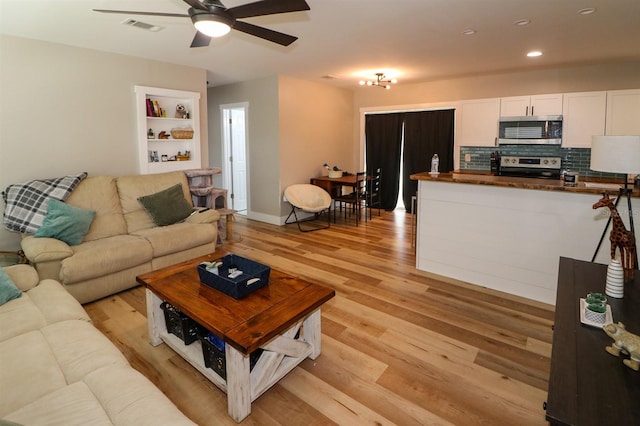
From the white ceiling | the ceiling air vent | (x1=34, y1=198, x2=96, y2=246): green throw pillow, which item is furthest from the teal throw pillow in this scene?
the ceiling air vent

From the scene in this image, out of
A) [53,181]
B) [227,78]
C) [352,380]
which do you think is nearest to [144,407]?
[352,380]

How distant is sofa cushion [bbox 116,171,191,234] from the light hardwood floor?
90 centimetres

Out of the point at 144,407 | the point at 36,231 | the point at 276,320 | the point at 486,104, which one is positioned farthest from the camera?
the point at 486,104

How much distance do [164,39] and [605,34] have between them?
15.3 feet

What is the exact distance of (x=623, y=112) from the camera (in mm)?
4684

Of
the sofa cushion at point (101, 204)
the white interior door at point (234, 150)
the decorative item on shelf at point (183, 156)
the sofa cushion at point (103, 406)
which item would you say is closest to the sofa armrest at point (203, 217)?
the sofa cushion at point (101, 204)

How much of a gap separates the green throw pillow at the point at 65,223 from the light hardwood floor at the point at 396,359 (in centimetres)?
70

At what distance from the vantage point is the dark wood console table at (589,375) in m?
0.97

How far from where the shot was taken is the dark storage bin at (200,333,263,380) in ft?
6.72

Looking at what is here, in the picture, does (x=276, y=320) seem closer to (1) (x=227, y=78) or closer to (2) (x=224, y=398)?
(2) (x=224, y=398)

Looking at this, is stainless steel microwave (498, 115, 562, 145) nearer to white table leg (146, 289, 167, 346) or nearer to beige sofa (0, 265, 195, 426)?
white table leg (146, 289, 167, 346)

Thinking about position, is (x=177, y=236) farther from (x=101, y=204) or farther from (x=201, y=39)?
(x=201, y=39)

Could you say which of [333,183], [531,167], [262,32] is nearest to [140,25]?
[262,32]

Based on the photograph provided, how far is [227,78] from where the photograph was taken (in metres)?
5.96
